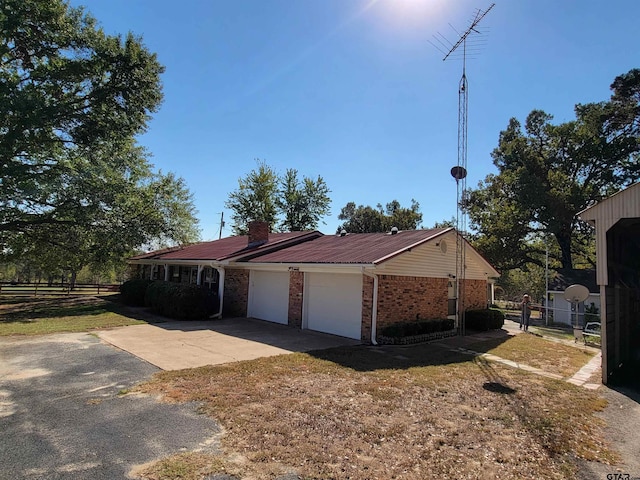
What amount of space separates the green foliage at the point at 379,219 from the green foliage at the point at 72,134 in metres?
29.7

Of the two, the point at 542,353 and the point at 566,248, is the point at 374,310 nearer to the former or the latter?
the point at 542,353

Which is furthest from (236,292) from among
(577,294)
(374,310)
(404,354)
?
(577,294)

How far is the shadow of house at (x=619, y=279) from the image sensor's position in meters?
7.66

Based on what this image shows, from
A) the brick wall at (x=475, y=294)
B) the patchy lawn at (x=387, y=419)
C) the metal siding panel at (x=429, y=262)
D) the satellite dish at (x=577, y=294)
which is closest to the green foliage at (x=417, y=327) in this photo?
the metal siding panel at (x=429, y=262)

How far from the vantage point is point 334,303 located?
40.5 feet

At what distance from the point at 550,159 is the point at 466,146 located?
85.6ft

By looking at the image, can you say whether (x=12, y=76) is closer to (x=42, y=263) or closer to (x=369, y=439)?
(x=42, y=263)

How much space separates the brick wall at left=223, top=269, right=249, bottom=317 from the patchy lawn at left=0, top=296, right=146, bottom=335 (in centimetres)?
380

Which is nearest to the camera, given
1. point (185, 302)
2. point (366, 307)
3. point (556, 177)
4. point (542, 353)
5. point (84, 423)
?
point (84, 423)

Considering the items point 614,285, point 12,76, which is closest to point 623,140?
point 614,285

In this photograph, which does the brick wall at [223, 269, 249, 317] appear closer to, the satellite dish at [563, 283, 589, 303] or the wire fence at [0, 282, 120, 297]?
the satellite dish at [563, 283, 589, 303]

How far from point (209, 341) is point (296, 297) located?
396cm

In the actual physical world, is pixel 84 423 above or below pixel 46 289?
below

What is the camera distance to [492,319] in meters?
15.6
